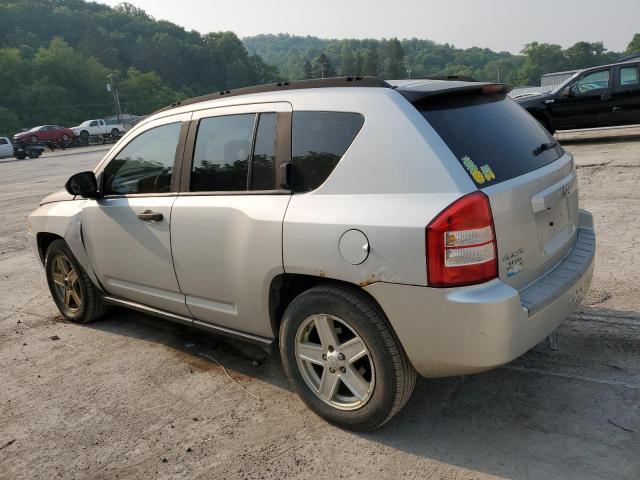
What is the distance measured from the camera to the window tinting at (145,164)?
3879mm

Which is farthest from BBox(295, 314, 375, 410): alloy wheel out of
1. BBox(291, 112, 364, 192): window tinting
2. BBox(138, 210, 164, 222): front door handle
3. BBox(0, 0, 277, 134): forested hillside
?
BBox(0, 0, 277, 134): forested hillside

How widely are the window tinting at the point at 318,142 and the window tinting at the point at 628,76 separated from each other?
1226 cm

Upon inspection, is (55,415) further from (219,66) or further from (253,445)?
(219,66)

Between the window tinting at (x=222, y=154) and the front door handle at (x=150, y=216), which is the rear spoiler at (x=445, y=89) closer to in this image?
the window tinting at (x=222, y=154)

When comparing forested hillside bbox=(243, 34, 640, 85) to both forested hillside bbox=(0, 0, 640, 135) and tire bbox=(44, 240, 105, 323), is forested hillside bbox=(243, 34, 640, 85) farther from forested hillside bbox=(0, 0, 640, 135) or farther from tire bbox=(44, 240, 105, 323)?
tire bbox=(44, 240, 105, 323)

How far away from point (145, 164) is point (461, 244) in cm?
250

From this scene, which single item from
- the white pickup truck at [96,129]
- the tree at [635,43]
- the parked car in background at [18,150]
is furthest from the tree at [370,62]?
the parked car in background at [18,150]

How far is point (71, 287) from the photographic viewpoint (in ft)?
16.3

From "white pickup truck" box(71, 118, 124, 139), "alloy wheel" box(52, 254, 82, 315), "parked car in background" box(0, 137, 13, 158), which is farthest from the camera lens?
"white pickup truck" box(71, 118, 124, 139)

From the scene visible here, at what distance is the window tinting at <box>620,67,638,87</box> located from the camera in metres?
12.8

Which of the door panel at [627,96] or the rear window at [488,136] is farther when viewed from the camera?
the door panel at [627,96]

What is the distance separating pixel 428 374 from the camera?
9.05ft

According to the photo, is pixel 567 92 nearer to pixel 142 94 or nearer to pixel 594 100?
pixel 594 100

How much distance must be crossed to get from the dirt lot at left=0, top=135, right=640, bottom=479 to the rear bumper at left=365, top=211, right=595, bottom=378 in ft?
1.54
